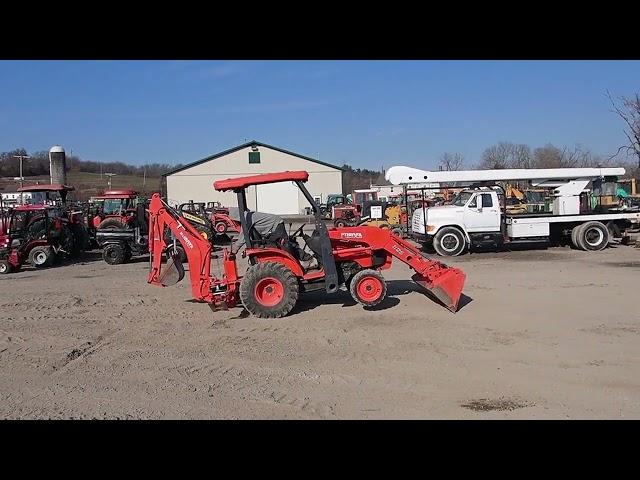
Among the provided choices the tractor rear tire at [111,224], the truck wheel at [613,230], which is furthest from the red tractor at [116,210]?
the truck wheel at [613,230]

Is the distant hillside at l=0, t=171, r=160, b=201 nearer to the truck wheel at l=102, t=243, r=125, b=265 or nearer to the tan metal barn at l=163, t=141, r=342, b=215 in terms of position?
the tan metal barn at l=163, t=141, r=342, b=215

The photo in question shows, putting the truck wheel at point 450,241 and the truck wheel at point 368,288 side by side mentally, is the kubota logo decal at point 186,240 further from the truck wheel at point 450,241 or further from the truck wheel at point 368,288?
the truck wheel at point 450,241

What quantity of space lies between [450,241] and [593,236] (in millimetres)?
4388

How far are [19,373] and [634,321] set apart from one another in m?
7.69

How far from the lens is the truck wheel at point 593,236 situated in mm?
17703

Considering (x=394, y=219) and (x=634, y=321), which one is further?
(x=394, y=219)

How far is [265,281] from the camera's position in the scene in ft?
29.6

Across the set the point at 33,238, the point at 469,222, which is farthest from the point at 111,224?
the point at 469,222

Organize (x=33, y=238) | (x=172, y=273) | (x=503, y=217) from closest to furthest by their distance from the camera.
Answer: (x=172, y=273), (x=33, y=238), (x=503, y=217)

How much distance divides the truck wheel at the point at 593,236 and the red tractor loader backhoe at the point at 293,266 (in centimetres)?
1003

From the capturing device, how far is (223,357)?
22.9 ft

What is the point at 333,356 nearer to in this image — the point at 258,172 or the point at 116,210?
the point at 116,210
